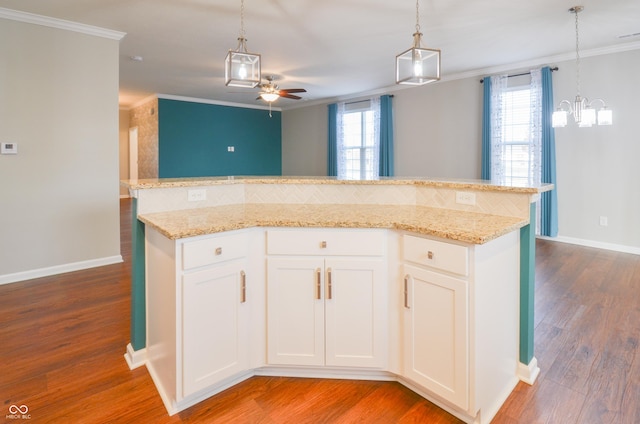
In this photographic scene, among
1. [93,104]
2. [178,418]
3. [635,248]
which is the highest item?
[93,104]

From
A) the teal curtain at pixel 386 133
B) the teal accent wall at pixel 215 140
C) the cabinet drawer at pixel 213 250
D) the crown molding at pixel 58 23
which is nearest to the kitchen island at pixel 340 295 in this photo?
the cabinet drawer at pixel 213 250

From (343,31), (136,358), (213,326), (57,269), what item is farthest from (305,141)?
(213,326)

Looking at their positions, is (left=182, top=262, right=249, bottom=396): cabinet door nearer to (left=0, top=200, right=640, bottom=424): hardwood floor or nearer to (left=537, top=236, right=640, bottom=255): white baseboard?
(left=0, top=200, right=640, bottom=424): hardwood floor

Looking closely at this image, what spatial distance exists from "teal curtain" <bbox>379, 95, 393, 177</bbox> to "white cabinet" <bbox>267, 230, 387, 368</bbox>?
17.8ft

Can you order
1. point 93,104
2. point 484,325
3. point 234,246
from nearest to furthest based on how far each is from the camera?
point 484,325 → point 234,246 → point 93,104

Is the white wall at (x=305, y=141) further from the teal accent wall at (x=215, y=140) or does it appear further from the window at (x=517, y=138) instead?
the window at (x=517, y=138)

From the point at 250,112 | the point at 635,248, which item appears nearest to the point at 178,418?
the point at 635,248

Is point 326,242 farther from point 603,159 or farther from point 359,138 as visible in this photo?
point 359,138

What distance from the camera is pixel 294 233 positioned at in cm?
179

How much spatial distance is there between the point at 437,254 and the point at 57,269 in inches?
152

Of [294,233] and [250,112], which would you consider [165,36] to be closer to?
[294,233]

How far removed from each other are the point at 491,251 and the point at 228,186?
→ 62.0 inches

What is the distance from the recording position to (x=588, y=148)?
4.68 metres

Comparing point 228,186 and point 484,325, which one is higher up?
point 228,186
